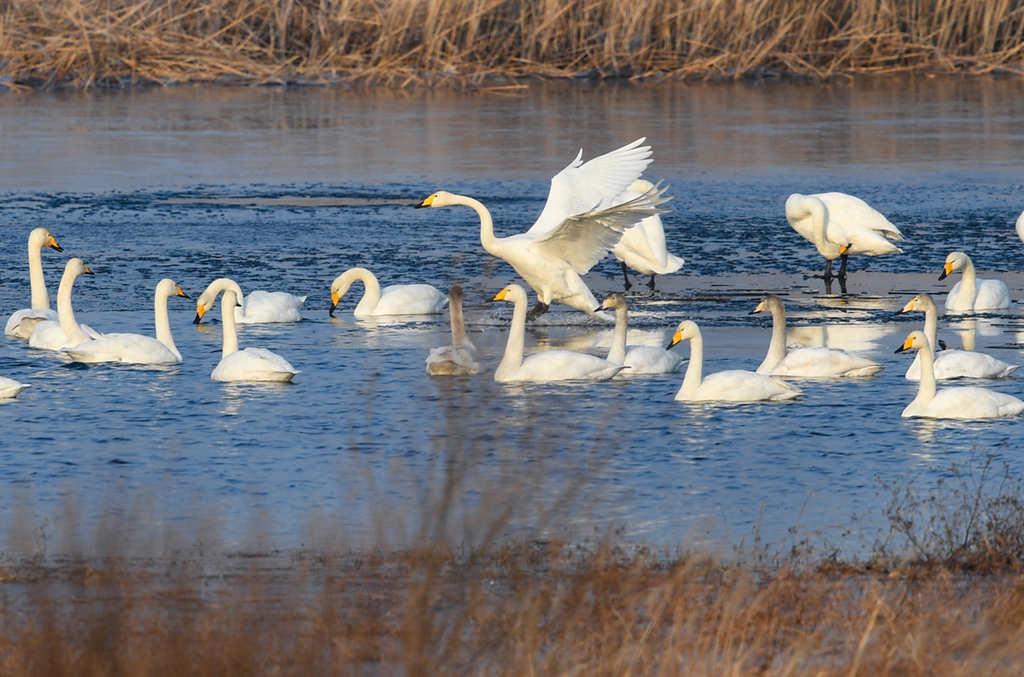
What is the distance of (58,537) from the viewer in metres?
5.50

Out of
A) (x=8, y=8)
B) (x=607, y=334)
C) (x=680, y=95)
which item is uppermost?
(x=8, y=8)

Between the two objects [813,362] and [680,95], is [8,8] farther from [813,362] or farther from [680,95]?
[813,362]

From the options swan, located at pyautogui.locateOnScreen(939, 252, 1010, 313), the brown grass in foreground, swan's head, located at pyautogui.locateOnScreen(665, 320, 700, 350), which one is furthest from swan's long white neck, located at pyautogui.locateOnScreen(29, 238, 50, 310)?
the brown grass in foreground

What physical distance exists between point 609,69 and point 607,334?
1517 cm

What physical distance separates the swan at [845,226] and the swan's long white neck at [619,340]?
349 cm

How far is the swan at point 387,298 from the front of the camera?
10336 mm

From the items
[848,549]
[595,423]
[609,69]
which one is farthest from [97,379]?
[609,69]

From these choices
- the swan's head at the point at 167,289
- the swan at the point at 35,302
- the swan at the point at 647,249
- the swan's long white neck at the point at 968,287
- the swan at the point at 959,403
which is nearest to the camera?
the swan at the point at 959,403

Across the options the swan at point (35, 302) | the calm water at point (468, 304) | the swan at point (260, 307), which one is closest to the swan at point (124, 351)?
the calm water at point (468, 304)

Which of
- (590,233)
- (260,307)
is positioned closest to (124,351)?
(260,307)

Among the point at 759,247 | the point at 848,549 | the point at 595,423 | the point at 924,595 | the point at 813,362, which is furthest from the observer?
the point at 759,247

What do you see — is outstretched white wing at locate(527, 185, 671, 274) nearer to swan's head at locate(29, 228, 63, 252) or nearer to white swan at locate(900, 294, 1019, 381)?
white swan at locate(900, 294, 1019, 381)

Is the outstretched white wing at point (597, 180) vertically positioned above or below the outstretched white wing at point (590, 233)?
above

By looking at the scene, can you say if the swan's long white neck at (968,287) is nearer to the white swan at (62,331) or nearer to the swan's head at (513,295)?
the swan's head at (513,295)
